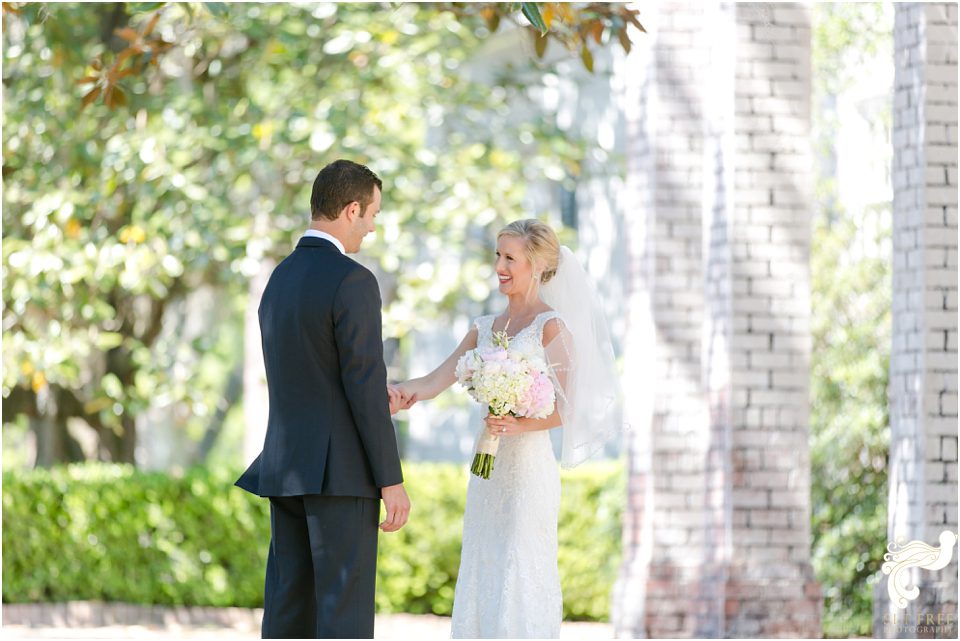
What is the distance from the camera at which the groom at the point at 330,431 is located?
521cm

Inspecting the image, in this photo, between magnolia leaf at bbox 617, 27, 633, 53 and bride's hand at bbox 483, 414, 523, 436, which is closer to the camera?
bride's hand at bbox 483, 414, 523, 436

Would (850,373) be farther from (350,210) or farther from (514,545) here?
(350,210)

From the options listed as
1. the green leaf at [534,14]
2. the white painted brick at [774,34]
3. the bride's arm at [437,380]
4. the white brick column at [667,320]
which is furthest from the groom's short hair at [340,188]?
the white brick column at [667,320]

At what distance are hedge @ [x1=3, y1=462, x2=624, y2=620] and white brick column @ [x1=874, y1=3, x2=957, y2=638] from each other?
393 cm

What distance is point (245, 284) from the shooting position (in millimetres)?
13922

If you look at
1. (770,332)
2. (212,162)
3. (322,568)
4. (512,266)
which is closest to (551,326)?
(512,266)

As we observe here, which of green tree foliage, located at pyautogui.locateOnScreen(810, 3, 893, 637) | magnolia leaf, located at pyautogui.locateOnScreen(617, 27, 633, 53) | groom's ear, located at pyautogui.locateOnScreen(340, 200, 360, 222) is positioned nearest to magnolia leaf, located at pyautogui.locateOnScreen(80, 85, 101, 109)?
groom's ear, located at pyautogui.locateOnScreen(340, 200, 360, 222)

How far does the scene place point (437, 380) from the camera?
6438 mm

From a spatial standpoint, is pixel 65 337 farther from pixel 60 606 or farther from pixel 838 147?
pixel 838 147

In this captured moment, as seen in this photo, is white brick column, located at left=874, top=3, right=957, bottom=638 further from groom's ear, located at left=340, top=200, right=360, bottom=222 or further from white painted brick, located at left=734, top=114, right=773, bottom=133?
groom's ear, located at left=340, top=200, right=360, bottom=222

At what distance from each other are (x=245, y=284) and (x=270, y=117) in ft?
8.34

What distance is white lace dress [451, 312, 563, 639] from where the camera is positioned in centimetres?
614

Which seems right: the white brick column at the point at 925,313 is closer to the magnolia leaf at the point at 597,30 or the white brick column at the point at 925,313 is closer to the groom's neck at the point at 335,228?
the magnolia leaf at the point at 597,30

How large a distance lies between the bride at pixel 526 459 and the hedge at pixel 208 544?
5998mm
